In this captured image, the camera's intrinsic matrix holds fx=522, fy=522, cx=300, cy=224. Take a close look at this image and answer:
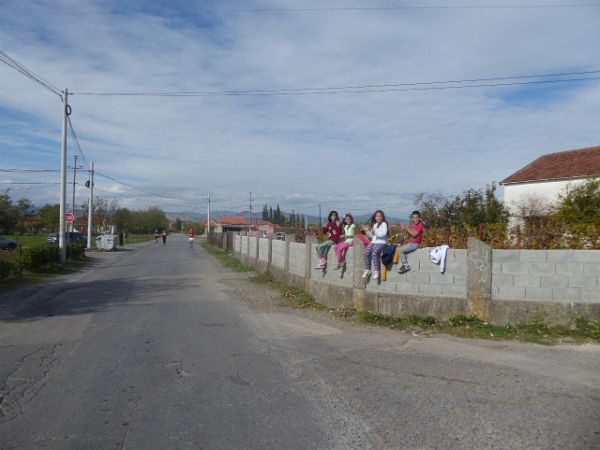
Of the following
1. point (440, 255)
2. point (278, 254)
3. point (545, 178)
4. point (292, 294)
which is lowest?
point (292, 294)

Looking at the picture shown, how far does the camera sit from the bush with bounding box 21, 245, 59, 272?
17969mm

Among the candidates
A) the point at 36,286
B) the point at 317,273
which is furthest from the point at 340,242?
the point at 36,286

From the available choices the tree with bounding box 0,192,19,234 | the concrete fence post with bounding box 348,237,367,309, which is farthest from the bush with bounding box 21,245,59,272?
the tree with bounding box 0,192,19,234

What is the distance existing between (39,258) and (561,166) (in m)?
22.5

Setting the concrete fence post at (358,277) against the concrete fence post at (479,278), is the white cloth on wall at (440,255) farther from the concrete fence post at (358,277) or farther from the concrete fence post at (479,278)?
the concrete fence post at (358,277)

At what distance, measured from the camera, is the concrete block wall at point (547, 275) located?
26.4ft

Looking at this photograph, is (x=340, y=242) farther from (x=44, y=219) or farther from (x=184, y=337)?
(x=44, y=219)

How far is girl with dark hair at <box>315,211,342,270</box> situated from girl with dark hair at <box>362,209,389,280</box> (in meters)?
1.77

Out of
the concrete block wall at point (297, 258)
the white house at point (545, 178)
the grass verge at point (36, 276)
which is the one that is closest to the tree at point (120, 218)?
the grass verge at point (36, 276)

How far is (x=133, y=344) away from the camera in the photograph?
7.38 meters

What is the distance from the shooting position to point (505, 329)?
8.05 m

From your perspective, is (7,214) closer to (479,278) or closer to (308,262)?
(308,262)

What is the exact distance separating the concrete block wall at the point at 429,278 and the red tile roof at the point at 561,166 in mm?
14699

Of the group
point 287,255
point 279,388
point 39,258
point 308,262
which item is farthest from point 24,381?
point 39,258
